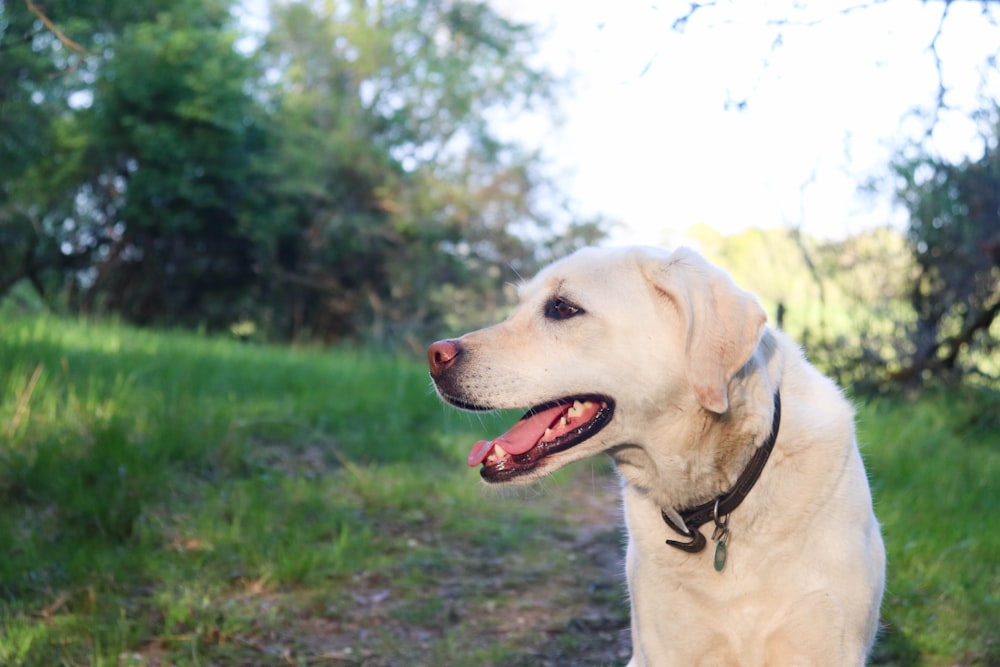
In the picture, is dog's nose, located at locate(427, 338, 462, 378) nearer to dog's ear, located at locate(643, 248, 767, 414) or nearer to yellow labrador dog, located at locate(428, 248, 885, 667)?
yellow labrador dog, located at locate(428, 248, 885, 667)

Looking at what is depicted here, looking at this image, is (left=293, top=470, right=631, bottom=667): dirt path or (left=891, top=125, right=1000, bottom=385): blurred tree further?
(left=891, top=125, right=1000, bottom=385): blurred tree

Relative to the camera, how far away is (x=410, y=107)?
15.6 metres

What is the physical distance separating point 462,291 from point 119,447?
9952 mm

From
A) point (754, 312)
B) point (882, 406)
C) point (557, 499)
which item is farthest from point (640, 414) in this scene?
point (882, 406)

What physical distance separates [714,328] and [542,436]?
62 cm

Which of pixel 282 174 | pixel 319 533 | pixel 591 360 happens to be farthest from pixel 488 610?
pixel 282 174

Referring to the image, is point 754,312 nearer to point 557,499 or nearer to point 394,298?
point 557,499

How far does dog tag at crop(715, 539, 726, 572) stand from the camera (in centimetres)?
284

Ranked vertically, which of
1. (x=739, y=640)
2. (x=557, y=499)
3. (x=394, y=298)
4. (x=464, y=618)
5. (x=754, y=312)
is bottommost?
(x=394, y=298)

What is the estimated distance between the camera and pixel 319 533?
5469mm

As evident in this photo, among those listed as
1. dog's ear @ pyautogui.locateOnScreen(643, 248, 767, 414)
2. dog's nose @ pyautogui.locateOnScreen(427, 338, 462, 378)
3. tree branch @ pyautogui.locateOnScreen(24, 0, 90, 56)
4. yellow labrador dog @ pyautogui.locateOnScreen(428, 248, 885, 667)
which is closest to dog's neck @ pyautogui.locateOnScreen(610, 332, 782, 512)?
yellow labrador dog @ pyautogui.locateOnScreen(428, 248, 885, 667)

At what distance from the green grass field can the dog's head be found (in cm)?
42

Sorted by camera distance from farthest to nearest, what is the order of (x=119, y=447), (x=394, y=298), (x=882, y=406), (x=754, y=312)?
(x=394, y=298)
(x=882, y=406)
(x=119, y=447)
(x=754, y=312)

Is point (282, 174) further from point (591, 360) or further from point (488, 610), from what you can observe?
point (591, 360)
